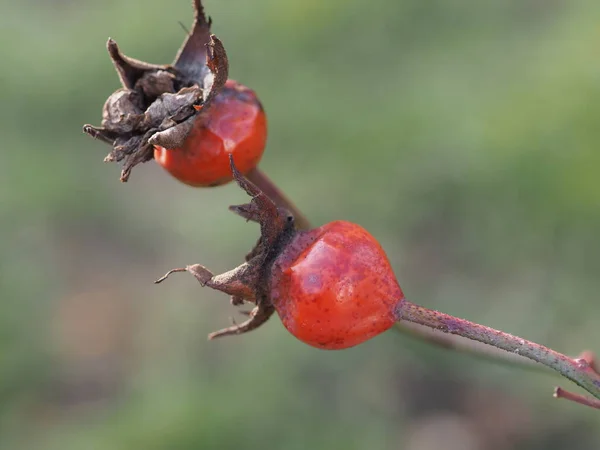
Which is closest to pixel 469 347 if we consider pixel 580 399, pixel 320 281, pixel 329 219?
pixel 580 399

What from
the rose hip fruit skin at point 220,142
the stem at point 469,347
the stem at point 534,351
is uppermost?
the rose hip fruit skin at point 220,142

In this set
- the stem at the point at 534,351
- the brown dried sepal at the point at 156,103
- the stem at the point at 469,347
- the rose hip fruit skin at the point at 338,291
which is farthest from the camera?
the stem at the point at 469,347

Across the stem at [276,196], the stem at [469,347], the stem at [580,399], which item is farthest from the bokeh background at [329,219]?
the stem at [276,196]

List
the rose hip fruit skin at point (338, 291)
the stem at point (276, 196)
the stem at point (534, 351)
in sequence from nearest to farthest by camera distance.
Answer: the stem at point (534, 351), the rose hip fruit skin at point (338, 291), the stem at point (276, 196)

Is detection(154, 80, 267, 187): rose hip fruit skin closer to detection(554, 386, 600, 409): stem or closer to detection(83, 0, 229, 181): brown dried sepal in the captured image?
detection(83, 0, 229, 181): brown dried sepal

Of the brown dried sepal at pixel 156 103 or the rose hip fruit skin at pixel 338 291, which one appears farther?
the brown dried sepal at pixel 156 103

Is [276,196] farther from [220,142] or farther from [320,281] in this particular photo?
[320,281]

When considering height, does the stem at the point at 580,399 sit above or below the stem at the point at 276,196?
below

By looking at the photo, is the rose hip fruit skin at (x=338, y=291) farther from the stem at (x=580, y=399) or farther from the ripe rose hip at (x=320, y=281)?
the stem at (x=580, y=399)
